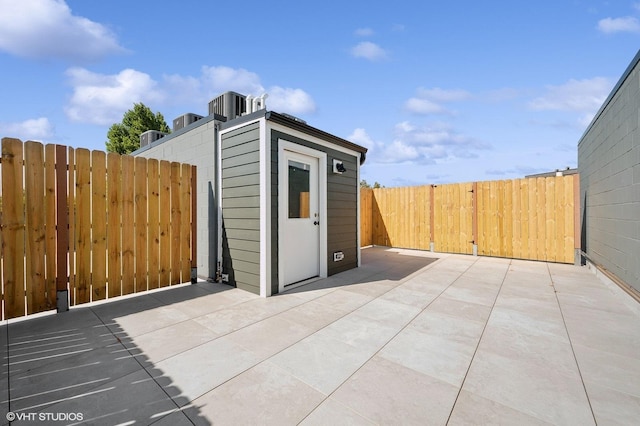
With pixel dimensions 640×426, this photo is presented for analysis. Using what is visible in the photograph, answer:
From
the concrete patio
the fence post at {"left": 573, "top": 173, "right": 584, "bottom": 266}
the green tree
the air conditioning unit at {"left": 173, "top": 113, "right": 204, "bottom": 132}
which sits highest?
the green tree

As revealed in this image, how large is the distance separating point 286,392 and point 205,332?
4.02ft

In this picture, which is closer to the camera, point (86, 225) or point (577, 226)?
point (86, 225)

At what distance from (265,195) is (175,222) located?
1.60m

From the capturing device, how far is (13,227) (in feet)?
8.66

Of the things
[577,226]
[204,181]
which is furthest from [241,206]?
[577,226]

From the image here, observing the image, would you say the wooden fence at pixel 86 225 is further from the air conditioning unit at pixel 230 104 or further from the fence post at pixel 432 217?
the fence post at pixel 432 217

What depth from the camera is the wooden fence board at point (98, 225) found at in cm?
314

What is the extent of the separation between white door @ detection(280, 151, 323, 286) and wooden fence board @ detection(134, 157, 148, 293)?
1939mm

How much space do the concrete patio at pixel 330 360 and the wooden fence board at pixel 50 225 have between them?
306 mm

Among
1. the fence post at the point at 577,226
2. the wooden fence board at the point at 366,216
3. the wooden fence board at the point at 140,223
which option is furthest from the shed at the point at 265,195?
the fence post at the point at 577,226

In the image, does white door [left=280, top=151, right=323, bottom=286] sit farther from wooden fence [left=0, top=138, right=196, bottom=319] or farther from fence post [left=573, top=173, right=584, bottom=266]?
fence post [left=573, top=173, right=584, bottom=266]

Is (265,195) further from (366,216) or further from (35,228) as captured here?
(366,216)

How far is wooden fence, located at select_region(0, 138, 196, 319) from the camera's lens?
2.66 meters

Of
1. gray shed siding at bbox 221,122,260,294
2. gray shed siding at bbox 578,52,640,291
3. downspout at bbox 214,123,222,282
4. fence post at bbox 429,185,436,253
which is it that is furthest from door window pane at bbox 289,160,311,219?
fence post at bbox 429,185,436,253
